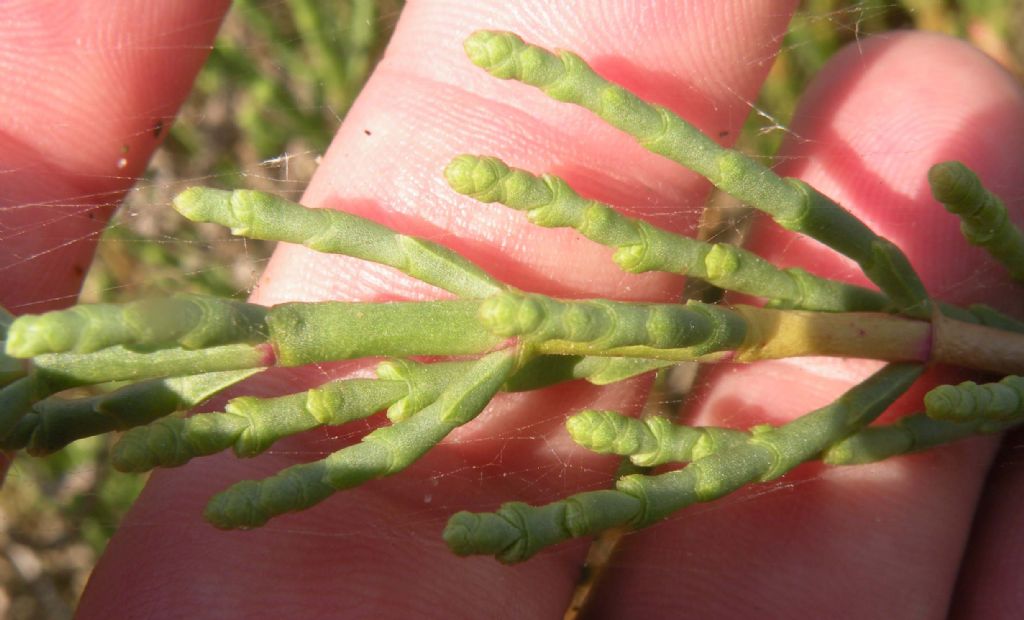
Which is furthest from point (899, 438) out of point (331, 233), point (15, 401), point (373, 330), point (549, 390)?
point (15, 401)

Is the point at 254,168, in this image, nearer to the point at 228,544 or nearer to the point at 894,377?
the point at 228,544

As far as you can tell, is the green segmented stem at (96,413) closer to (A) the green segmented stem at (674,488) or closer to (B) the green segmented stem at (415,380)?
(B) the green segmented stem at (415,380)

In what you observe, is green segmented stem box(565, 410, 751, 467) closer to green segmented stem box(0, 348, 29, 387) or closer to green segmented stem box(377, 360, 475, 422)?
green segmented stem box(377, 360, 475, 422)

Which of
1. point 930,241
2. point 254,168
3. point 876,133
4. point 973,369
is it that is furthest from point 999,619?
point 254,168

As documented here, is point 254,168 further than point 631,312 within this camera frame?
Yes

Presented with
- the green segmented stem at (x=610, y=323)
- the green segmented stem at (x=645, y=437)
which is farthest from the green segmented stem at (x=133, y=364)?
the green segmented stem at (x=645, y=437)

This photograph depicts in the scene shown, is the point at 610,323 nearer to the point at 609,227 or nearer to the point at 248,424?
the point at 609,227

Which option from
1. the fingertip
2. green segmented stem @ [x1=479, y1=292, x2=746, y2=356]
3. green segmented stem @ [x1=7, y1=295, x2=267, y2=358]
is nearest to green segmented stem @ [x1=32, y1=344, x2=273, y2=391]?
green segmented stem @ [x1=7, y1=295, x2=267, y2=358]
